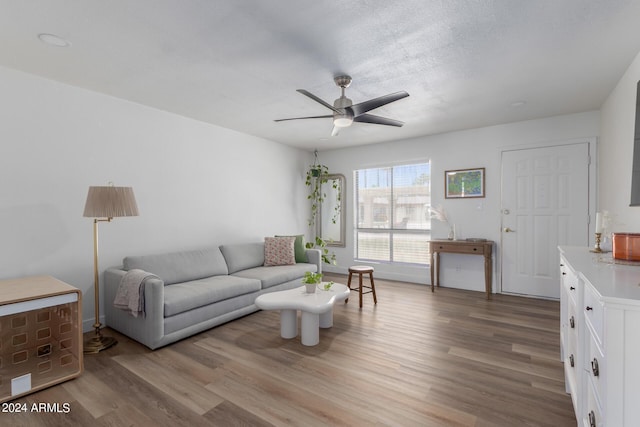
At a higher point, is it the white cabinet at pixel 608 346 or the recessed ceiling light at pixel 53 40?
the recessed ceiling light at pixel 53 40

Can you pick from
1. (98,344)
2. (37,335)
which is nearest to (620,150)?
(98,344)

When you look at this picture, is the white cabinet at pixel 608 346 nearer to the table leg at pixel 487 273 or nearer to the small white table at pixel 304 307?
the small white table at pixel 304 307

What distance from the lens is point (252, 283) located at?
3760 mm

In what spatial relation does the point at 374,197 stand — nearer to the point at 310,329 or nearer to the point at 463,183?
the point at 463,183

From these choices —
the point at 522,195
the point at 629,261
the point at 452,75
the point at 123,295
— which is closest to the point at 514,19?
the point at 452,75

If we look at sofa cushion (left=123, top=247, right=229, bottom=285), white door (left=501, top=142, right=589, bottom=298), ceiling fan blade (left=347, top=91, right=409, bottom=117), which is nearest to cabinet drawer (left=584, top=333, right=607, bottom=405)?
ceiling fan blade (left=347, top=91, right=409, bottom=117)

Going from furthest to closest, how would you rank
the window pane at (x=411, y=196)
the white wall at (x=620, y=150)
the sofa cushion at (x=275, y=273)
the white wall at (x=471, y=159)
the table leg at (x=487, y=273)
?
the window pane at (x=411, y=196), the table leg at (x=487, y=273), the white wall at (x=471, y=159), the sofa cushion at (x=275, y=273), the white wall at (x=620, y=150)

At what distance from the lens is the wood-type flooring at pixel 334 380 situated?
1896mm

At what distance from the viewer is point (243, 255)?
450 cm

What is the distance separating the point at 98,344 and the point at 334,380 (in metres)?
2.18

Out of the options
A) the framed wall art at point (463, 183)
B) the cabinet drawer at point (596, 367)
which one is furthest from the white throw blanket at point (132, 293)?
the framed wall art at point (463, 183)

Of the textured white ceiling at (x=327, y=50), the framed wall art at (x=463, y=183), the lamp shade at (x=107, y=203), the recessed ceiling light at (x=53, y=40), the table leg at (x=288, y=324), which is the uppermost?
the recessed ceiling light at (x=53, y=40)

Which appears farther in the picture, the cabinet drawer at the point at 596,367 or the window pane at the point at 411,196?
the window pane at the point at 411,196

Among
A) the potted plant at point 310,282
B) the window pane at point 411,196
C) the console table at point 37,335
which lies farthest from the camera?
the window pane at point 411,196
